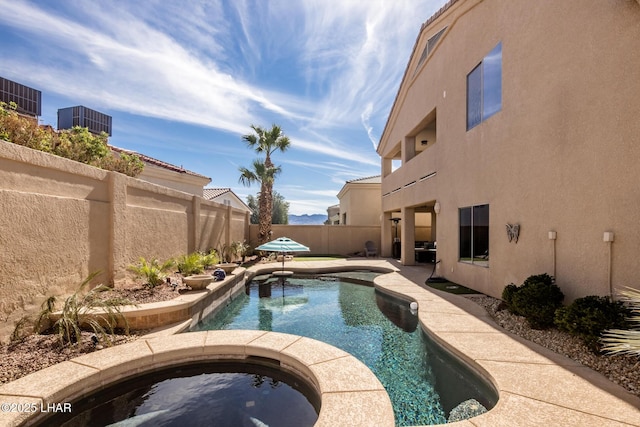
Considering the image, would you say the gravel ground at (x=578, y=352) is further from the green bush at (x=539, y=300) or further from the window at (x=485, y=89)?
the window at (x=485, y=89)

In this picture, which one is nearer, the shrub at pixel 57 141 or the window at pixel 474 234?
the shrub at pixel 57 141

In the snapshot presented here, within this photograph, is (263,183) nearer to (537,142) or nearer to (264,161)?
(264,161)

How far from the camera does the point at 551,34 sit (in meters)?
6.98

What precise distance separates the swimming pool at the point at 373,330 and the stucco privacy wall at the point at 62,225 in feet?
10.5

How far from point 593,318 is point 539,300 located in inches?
60.2

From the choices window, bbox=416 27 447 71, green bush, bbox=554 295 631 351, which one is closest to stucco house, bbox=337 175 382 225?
window, bbox=416 27 447 71

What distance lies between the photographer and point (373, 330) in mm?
7754

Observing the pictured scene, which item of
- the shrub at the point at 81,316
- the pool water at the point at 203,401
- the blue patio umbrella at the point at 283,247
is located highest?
the blue patio umbrella at the point at 283,247

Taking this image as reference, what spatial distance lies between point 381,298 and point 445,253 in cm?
405

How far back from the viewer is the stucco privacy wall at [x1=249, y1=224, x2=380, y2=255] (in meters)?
25.3

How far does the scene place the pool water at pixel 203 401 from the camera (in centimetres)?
392

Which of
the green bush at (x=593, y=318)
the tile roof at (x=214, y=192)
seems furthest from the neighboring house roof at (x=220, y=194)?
the green bush at (x=593, y=318)

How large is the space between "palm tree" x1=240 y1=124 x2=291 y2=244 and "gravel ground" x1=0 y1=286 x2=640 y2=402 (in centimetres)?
1611

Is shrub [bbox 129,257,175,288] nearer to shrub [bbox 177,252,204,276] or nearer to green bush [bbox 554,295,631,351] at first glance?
shrub [bbox 177,252,204,276]
